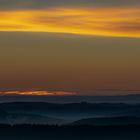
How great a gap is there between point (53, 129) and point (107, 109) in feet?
233

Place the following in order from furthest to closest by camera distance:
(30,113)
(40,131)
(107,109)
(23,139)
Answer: (107,109) → (30,113) → (40,131) → (23,139)

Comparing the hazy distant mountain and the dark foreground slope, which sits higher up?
the dark foreground slope

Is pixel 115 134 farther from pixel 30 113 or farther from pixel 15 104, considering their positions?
pixel 15 104

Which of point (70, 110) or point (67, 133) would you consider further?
point (70, 110)

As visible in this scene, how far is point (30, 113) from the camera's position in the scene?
11238cm

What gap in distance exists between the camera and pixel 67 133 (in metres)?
56.3

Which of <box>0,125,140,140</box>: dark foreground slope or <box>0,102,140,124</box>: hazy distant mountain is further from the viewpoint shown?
<box>0,102,140,124</box>: hazy distant mountain

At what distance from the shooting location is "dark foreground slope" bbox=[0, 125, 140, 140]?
176 ft

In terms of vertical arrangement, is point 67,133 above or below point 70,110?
above

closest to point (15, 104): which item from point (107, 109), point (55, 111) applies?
point (55, 111)

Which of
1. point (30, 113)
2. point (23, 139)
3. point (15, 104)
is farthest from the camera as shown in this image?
point (15, 104)

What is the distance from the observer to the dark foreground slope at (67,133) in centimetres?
5378

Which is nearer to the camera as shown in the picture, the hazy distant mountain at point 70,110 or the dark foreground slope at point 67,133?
the dark foreground slope at point 67,133

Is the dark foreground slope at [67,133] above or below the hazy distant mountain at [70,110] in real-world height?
above
